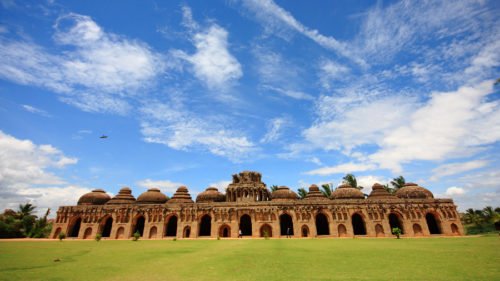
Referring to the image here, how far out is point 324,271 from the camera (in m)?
9.90

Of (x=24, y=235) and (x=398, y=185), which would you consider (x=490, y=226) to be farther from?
(x=24, y=235)

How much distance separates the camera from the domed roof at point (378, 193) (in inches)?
1547

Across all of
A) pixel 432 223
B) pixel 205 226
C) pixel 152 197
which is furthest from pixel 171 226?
pixel 432 223

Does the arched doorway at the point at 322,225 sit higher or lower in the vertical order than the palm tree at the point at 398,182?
lower

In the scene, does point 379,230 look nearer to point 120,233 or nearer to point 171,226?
point 171,226

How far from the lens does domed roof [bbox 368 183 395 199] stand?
→ 39.3 metres

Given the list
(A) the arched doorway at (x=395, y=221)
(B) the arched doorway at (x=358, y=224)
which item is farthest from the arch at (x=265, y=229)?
(A) the arched doorway at (x=395, y=221)

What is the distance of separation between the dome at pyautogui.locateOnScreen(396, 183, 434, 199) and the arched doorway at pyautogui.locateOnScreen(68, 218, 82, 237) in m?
53.7

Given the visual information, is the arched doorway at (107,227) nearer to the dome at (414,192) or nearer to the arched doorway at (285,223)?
the arched doorway at (285,223)

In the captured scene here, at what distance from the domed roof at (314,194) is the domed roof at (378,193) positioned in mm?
7743

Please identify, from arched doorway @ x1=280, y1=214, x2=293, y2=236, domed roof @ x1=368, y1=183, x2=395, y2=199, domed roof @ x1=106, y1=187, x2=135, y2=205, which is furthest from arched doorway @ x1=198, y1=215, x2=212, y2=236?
domed roof @ x1=368, y1=183, x2=395, y2=199

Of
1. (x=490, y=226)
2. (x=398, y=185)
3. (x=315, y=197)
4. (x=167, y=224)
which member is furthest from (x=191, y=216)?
(x=490, y=226)

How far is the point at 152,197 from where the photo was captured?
1730 inches

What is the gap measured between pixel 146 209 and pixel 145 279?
33.1m
